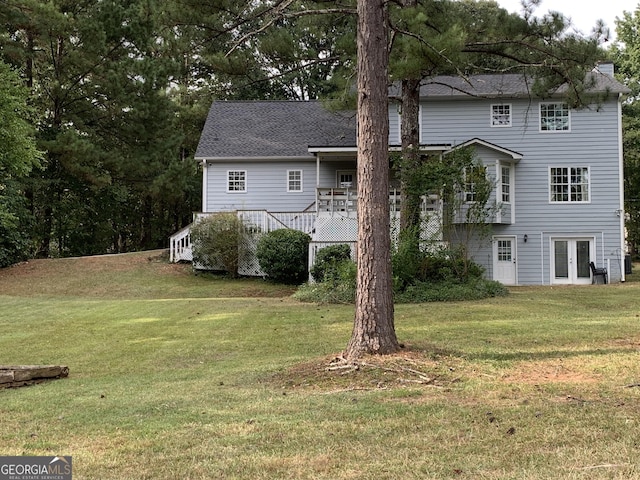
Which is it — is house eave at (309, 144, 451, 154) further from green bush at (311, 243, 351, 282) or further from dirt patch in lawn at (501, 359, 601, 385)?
dirt patch in lawn at (501, 359, 601, 385)

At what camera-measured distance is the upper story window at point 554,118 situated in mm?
23342

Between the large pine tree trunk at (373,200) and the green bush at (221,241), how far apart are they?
1403 cm

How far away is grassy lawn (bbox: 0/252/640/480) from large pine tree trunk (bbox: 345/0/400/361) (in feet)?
1.34

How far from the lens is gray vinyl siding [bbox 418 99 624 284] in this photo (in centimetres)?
2309

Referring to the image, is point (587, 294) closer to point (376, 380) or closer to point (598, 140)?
point (598, 140)

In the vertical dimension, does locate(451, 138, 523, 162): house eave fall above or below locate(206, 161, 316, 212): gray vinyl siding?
above

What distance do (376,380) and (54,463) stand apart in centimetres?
337

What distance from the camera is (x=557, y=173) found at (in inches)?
921

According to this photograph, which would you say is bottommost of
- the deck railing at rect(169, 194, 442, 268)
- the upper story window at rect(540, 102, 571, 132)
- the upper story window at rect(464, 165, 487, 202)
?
the deck railing at rect(169, 194, 442, 268)

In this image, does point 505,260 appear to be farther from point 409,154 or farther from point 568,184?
point 409,154

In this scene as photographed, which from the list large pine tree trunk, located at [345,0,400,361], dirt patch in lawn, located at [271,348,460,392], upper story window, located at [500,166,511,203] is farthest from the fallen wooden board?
upper story window, located at [500,166,511,203]

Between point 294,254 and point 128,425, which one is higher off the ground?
point 294,254

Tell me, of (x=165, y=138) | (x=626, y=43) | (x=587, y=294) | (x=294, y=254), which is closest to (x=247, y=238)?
(x=294, y=254)

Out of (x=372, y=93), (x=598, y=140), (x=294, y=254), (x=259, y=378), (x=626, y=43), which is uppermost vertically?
(x=626, y=43)
